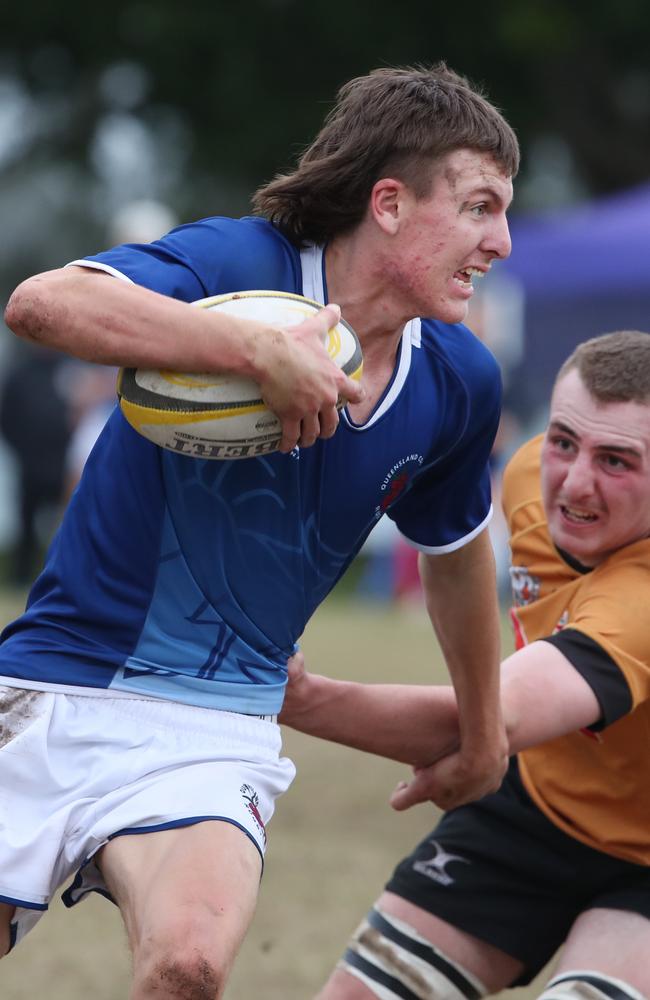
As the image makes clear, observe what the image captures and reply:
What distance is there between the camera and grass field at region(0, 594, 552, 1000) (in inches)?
201

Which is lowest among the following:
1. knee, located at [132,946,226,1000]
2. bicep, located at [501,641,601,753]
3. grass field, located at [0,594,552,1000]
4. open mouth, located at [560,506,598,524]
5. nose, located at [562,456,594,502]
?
grass field, located at [0,594,552,1000]

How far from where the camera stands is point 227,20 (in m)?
21.6

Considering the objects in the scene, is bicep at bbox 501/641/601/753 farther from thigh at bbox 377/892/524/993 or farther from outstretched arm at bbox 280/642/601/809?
thigh at bbox 377/892/524/993

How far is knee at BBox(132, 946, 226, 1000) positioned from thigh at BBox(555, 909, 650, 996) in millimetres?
1167

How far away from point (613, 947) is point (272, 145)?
1895 cm

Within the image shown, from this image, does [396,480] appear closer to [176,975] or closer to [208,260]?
[208,260]

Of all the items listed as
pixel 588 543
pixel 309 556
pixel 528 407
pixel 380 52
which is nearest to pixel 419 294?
pixel 309 556

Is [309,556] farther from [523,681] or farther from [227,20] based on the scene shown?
[227,20]

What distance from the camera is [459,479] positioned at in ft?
12.4

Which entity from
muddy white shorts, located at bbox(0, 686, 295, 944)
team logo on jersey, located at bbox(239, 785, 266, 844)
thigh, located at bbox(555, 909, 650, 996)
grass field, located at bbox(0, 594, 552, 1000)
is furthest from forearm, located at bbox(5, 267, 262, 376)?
grass field, located at bbox(0, 594, 552, 1000)

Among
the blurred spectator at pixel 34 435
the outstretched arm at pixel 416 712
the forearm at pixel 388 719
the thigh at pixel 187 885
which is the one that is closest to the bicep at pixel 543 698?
the outstretched arm at pixel 416 712

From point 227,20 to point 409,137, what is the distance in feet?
63.0

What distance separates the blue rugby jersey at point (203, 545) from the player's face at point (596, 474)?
0.57m

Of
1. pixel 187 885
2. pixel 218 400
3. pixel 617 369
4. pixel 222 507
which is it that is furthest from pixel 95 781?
pixel 617 369
